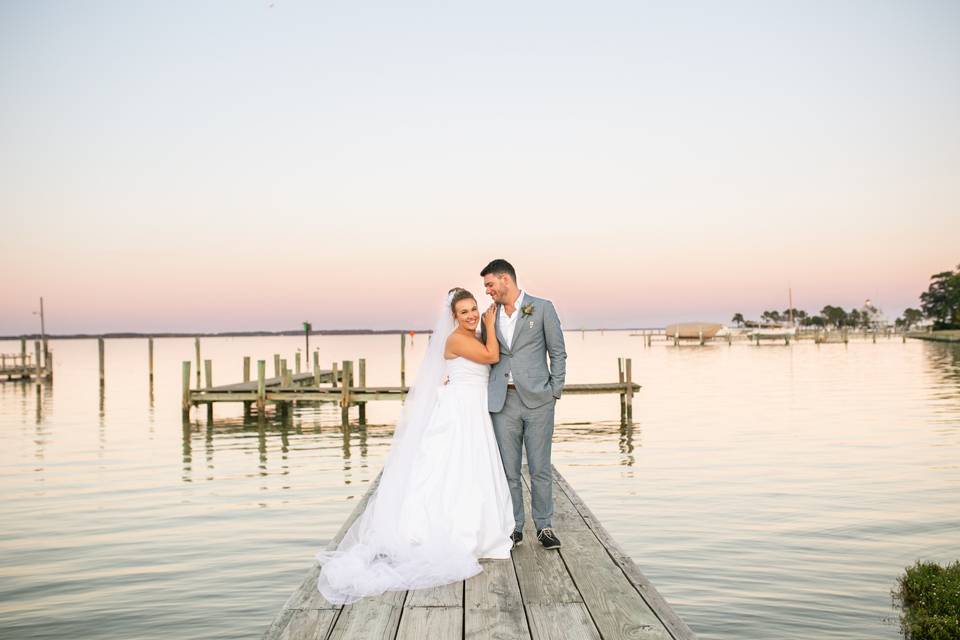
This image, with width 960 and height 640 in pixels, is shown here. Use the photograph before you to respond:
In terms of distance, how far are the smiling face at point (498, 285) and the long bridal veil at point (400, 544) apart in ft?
1.70

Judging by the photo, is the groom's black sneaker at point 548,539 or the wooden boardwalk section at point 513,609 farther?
the groom's black sneaker at point 548,539

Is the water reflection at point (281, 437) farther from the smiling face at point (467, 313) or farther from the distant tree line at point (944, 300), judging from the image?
the distant tree line at point (944, 300)

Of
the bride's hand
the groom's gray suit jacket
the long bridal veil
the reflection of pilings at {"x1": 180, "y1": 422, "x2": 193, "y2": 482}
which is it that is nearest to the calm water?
the reflection of pilings at {"x1": 180, "y1": 422, "x2": 193, "y2": 482}

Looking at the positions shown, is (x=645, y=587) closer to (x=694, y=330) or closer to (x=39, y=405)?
(x=39, y=405)

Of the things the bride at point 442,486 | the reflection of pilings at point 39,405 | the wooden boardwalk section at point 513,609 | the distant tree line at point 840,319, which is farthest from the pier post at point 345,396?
the distant tree line at point 840,319

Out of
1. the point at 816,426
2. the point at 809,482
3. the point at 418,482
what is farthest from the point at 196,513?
the point at 816,426

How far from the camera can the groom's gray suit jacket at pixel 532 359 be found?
21.0ft

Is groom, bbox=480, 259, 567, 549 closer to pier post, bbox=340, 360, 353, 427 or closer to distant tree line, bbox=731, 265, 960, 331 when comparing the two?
pier post, bbox=340, 360, 353, 427

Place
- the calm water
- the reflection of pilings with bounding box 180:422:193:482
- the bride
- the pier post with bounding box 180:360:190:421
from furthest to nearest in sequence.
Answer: the pier post with bounding box 180:360:190:421
the reflection of pilings with bounding box 180:422:193:482
the calm water
the bride

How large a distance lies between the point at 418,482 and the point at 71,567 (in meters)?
6.58

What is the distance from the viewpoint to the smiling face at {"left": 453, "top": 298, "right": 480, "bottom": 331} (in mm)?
6523

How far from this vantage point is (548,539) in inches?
256

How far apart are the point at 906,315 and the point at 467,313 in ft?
562

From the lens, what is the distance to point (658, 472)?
54.2 ft
